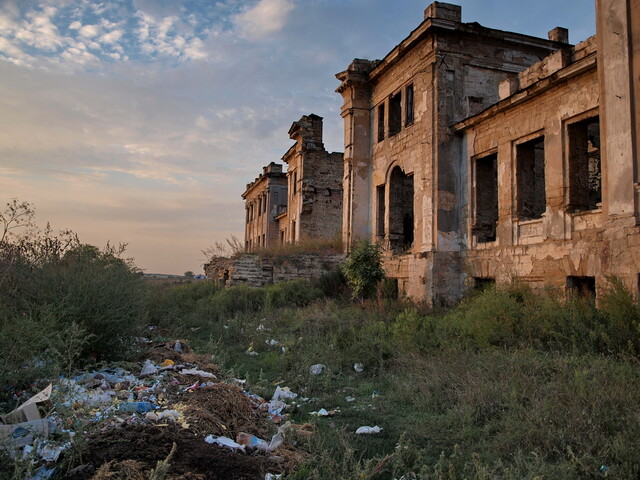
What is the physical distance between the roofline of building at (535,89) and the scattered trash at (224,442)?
31.1 ft

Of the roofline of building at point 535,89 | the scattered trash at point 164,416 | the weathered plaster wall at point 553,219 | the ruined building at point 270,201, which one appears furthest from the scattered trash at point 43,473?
the ruined building at point 270,201

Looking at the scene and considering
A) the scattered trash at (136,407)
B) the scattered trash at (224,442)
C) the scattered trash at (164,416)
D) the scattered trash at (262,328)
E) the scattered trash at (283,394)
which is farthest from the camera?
the scattered trash at (262,328)

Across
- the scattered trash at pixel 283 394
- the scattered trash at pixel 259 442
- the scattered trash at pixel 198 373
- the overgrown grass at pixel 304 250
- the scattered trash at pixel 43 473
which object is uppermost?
the overgrown grass at pixel 304 250

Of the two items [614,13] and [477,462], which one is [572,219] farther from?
[477,462]

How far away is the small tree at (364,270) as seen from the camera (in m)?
14.2

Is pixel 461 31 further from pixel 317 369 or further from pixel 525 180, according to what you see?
pixel 317 369

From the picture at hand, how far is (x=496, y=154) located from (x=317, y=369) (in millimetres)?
8583

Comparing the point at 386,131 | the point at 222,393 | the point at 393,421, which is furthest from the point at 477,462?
the point at 386,131

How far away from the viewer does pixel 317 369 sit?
761 cm

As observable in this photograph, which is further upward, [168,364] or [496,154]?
[496,154]

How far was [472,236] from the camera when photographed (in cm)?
1323

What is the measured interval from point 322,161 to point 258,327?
17.8 m

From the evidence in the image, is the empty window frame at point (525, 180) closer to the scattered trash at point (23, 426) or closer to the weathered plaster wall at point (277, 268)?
the weathered plaster wall at point (277, 268)


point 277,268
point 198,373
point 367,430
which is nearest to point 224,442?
point 367,430
